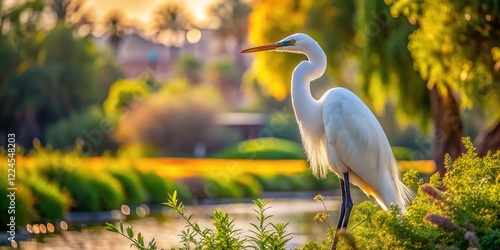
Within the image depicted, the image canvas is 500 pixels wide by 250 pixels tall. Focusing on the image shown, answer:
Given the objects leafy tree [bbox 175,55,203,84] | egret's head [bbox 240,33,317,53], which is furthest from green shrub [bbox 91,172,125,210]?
leafy tree [bbox 175,55,203,84]

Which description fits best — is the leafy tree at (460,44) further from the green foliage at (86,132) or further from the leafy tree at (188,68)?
the leafy tree at (188,68)

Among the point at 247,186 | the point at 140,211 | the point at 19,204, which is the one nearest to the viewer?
the point at 19,204

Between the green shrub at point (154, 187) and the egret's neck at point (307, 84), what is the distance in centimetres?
1566

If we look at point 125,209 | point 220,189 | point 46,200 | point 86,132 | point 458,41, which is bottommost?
point 46,200

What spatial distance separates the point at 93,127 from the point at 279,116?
16.8 metres

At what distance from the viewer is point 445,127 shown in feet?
65.7

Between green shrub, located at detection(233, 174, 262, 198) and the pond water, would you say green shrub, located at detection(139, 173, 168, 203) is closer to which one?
the pond water

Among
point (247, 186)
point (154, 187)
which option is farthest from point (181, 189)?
point (247, 186)

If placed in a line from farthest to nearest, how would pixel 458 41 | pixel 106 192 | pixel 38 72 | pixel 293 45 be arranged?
pixel 38 72 → pixel 106 192 → pixel 458 41 → pixel 293 45

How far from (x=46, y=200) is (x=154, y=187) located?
5815 mm

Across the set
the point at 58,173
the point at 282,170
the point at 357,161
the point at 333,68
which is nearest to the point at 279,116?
the point at 282,170

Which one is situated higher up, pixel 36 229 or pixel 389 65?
pixel 389 65

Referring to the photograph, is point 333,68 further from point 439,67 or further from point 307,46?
point 307,46

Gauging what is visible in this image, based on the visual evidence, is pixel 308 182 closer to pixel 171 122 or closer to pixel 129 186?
pixel 129 186
